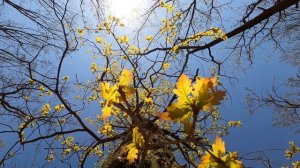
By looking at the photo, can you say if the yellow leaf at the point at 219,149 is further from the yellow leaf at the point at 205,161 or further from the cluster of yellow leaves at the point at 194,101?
the cluster of yellow leaves at the point at 194,101

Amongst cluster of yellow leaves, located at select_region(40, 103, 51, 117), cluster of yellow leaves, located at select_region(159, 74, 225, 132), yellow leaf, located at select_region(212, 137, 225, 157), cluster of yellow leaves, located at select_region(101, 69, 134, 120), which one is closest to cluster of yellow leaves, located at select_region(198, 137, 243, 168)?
yellow leaf, located at select_region(212, 137, 225, 157)

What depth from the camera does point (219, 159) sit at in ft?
3.01

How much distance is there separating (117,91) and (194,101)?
0.77 feet

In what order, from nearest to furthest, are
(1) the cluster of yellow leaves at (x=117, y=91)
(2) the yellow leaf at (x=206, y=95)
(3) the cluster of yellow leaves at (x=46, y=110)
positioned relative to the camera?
(2) the yellow leaf at (x=206, y=95) < (1) the cluster of yellow leaves at (x=117, y=91) < (3) the cluster of yellow leaves at (x=46, y=110)

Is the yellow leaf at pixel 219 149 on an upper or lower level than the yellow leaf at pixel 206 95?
lower

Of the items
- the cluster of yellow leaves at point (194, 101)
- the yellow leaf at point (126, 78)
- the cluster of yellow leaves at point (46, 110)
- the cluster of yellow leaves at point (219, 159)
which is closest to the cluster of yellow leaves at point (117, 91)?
the yellow leaf at point (126, 78)

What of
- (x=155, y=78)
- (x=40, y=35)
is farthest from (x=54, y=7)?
(x=155, y=78)

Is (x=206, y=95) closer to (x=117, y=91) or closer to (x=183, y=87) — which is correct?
(x=183, y=87)

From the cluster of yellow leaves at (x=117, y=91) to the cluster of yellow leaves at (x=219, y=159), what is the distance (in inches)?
11.6

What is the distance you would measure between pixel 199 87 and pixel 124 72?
0.25m

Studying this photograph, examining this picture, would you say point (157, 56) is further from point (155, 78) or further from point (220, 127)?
point (220, 127)

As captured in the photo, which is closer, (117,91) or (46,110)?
(117,91)

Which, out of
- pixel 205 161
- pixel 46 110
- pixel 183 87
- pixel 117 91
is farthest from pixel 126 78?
pixel 46 110

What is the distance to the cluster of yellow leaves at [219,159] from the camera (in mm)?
908
